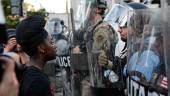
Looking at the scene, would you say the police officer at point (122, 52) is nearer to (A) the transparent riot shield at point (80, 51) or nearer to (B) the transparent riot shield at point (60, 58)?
(A) the transparent riot shield at point (80, 51)

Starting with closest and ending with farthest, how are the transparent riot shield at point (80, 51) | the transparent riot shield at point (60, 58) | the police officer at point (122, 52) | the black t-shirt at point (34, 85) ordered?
the black t-shirt at point (34, 85), the police officer at point (122, 52), the transparent riot shield at point (80, 51), the transparent riot shield at point (60, 58)

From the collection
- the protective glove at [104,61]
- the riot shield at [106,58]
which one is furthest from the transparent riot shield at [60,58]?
the protective glove at [104,61]

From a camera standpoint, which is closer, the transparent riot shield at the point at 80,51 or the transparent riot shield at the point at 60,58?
the transparent riot shield at the point at 80,51

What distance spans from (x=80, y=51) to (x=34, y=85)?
12.8ft

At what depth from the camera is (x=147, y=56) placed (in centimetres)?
411

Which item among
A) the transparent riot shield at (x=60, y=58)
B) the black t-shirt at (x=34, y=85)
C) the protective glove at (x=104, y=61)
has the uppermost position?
the black t-shirt at (x=34, y=85)

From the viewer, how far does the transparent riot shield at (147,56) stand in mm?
3805

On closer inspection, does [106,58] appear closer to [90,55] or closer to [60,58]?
[90,55]

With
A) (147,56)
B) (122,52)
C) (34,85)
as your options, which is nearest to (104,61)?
(122,52)

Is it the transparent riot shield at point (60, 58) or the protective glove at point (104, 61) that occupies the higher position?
the protective glove at point (104, 61)

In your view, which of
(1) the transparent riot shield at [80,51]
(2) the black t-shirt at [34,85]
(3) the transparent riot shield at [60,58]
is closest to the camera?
(2) the black t-shirt at [34,85]

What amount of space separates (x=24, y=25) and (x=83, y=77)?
345cm

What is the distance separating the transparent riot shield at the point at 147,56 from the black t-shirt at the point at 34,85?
2.35 feet

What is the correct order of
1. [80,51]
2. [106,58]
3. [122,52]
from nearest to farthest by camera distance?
[122,52]
[106,58]
[80,51]
